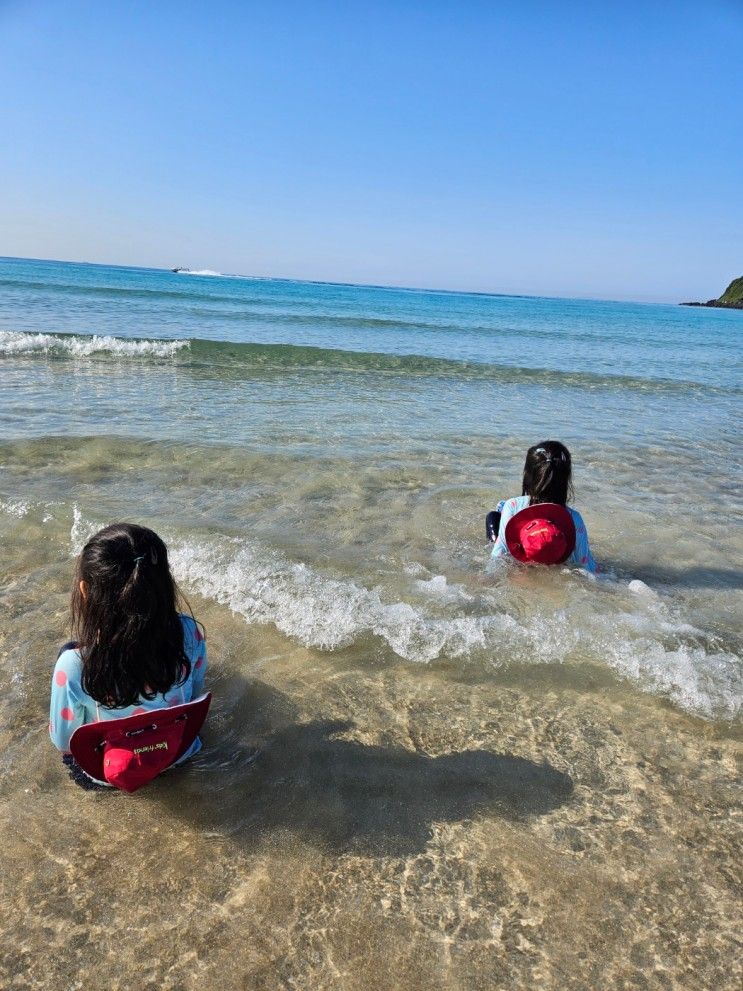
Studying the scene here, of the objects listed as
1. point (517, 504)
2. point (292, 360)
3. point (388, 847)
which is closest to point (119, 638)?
point (388, 847)

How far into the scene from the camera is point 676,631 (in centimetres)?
379

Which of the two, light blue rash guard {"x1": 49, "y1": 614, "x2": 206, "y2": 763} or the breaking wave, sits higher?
the breaking wave

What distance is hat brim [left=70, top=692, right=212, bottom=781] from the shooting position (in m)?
2.26

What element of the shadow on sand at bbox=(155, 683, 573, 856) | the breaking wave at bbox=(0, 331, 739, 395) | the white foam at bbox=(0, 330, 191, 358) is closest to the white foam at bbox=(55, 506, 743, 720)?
the shadow on sand at bbox=(155, 683, 573, 856)

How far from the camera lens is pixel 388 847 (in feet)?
7.51

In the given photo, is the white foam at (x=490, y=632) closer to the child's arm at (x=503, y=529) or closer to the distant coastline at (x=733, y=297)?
the child's arm at (x=503, y=529)

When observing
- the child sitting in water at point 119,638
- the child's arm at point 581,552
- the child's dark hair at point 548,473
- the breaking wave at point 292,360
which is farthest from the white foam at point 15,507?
the breaking wave at point 292,360

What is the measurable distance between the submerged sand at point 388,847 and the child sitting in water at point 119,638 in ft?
1.23

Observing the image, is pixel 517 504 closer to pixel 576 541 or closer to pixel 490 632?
pixel 576 541

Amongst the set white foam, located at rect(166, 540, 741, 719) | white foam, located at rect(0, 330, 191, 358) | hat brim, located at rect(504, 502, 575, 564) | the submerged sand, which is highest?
white foam, located at rect(0, 330, 191, 358)

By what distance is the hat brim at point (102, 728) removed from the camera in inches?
88.9

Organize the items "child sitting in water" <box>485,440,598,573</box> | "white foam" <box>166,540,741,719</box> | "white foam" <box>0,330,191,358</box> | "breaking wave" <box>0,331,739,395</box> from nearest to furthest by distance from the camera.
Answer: "white foam" <box>166,540,741,719</box>, "child sitting in water" <box>485,440,598,573</box>, "white foam" <box>0,330,191,358</box>, "breaking wave" <box>0,331,739,395</box>

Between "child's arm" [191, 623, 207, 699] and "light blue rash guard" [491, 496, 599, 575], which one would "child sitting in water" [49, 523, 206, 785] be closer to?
"child's arm" [191, 623, 207, 699]

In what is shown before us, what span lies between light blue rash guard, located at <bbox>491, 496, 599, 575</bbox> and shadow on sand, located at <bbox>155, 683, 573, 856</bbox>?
205 centimetres
